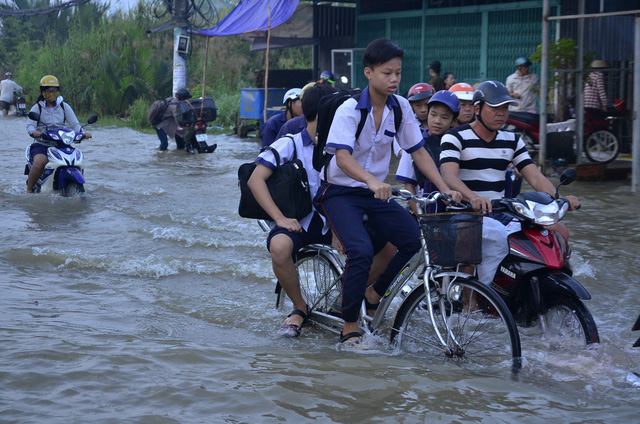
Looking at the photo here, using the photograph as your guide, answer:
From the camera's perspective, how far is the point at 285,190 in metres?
4.39


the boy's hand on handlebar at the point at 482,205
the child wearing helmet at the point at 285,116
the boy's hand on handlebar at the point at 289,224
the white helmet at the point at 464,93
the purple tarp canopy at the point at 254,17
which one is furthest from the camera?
the purple tarp canopy at the point at 254,17

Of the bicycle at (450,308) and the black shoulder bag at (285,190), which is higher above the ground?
the black shoulder bag at (285,190)

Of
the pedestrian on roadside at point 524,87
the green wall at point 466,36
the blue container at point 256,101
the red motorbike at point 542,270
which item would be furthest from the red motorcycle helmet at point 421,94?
the blue container at point 256,101

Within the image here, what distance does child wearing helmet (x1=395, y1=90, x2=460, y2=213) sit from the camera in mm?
5070

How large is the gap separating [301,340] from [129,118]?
2170 centimetres

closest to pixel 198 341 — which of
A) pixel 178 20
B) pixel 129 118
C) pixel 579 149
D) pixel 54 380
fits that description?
pixel 54 380

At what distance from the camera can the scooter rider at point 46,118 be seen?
959 cm

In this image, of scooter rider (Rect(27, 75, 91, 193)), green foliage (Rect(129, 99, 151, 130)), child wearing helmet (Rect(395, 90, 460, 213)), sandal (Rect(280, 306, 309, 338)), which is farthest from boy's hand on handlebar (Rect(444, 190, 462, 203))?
green foliage (Rect(129, 99, 151, 130))

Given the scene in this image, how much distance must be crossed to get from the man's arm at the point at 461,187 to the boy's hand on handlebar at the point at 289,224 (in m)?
0.90

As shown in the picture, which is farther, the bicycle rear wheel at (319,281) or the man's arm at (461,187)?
the bicycle rear wheel at (319,281)

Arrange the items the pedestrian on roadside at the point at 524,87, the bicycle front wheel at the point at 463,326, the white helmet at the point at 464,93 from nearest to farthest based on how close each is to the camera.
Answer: the bicycle front wheel at the point at 463,326 → the white helmet at the point at 464,93 → the pedestrian on roadside at the point at 524,87

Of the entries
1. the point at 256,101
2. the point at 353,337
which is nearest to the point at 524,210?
the point at 353,337

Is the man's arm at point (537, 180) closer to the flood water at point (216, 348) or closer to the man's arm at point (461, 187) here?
the man's arm at point (461, 187)

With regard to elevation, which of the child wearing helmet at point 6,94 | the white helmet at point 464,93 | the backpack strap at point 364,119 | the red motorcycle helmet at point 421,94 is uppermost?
the child wearing helmet at point 6,94
